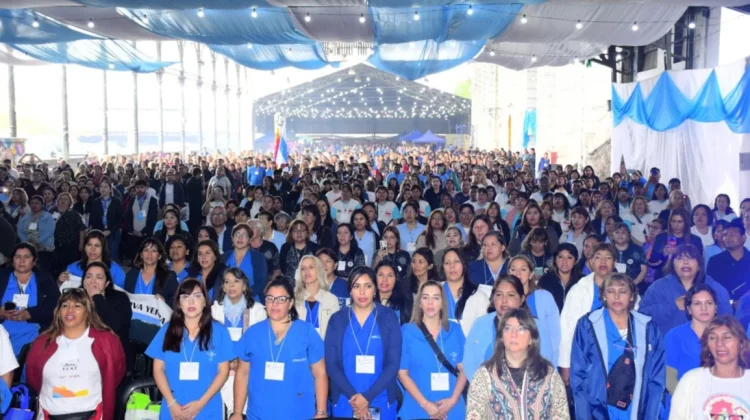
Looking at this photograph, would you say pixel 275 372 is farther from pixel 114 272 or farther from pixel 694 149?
pixel 694 149

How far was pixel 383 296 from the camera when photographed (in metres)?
5.57

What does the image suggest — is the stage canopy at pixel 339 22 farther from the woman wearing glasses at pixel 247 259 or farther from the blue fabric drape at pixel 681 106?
the woman wearing glasses at pixel 247 259

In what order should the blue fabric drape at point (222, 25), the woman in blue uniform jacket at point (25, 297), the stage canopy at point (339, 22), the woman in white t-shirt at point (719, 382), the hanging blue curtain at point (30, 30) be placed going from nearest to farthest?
the woman in white t-shirt at point (719, 382) → the woman in blue uniform jacket at point (25, 297) → the stage canopy at point (339, 22) → the blue fabric drape at point (222, 25) → the hanging blue curtain at point (30, 30)

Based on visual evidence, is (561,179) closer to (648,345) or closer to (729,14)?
(729,14)

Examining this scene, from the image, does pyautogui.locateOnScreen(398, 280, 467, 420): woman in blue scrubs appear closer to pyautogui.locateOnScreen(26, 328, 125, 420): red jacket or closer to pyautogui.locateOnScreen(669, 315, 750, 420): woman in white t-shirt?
pyautogui.locateOnScreen(669, 315, 750, 420): woman in white t-shirt

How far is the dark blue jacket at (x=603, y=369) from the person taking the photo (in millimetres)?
4316

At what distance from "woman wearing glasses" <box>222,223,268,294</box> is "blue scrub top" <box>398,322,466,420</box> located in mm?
2484

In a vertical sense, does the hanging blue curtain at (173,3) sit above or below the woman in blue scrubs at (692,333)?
above

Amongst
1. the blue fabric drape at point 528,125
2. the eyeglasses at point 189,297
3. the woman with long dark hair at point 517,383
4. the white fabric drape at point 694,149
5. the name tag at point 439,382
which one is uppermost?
the blue fabric drape at point 528,125

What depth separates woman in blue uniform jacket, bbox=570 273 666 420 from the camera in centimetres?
433

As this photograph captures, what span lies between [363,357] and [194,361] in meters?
0.92

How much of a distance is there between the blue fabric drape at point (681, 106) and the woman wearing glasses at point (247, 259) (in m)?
7.35

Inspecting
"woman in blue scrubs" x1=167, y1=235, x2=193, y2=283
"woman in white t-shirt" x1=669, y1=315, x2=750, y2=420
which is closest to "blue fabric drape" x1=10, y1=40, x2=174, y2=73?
"woman in blue scrubs" x1=167, y1=235, x2=193, y2=283

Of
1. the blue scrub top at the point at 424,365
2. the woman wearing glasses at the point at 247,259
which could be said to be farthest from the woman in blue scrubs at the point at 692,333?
the woman wearing glasses at the point at 247,259
